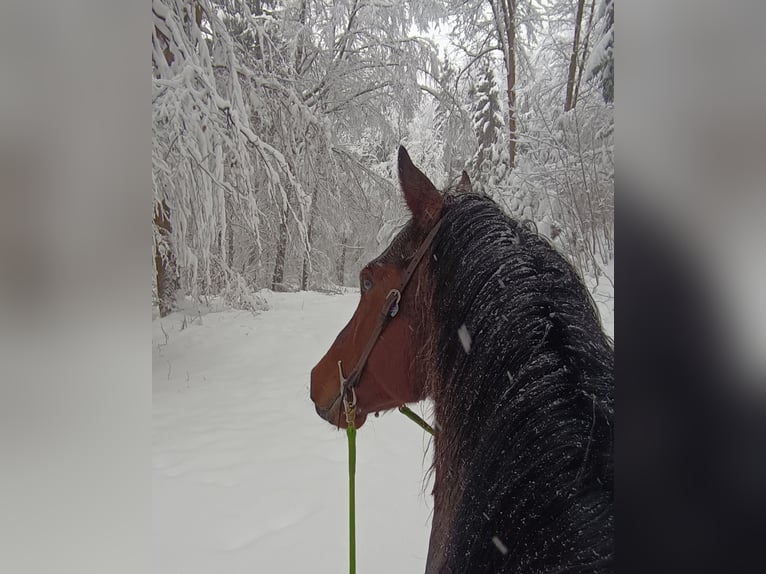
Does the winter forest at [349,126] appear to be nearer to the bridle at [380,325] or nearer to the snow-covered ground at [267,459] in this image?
the snow-covered ground at [267,459]

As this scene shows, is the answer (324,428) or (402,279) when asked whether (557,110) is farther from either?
(324,428)

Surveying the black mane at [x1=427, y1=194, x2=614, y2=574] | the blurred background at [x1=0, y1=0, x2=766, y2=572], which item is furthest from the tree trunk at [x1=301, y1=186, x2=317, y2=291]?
the blurred background at [x1=0, y1=0, x2=766, y2=572]

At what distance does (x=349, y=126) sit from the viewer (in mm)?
1135

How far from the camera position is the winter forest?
37.8 inches

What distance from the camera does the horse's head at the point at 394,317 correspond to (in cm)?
63

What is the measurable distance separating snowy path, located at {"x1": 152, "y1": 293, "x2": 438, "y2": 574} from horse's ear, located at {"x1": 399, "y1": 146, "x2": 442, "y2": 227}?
470 millimetres

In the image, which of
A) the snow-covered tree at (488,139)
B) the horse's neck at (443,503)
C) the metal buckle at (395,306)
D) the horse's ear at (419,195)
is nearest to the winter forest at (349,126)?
the snow-covered tree at (488,139)

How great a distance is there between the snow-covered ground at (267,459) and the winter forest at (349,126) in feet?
0.41

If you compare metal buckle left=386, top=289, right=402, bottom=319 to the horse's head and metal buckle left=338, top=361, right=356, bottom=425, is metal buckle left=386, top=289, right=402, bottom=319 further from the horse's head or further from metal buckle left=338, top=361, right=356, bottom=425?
metal buckle left=338, top=361, right=356, bottom=425

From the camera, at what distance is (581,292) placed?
0.55m

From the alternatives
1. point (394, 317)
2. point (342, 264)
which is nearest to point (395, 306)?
point (394, 317)

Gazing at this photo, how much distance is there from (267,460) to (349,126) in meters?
0.95

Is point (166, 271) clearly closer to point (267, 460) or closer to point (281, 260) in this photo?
point (281, 260)
